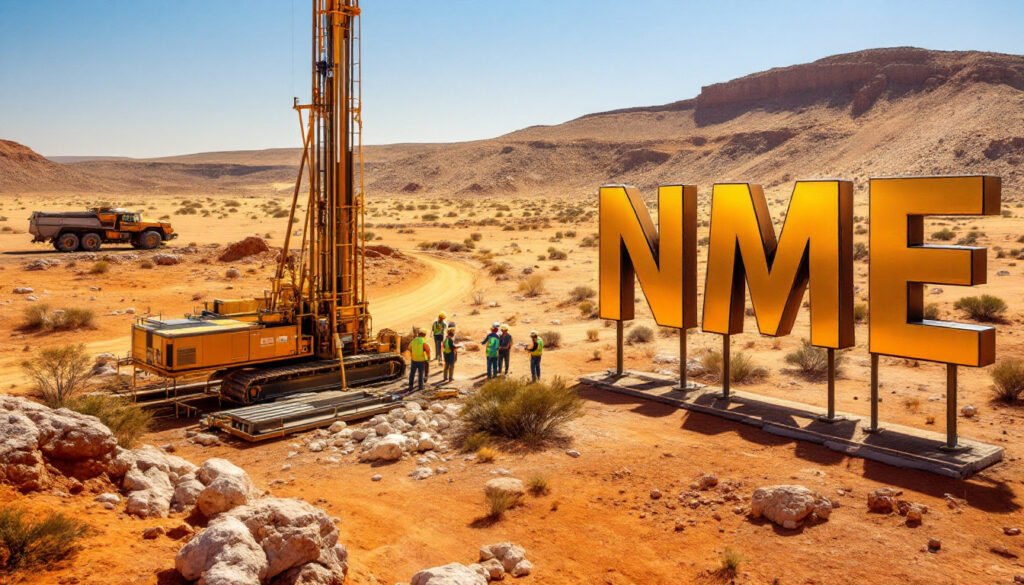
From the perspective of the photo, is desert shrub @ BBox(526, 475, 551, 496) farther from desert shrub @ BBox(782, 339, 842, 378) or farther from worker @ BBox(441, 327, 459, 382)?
desert shrub @ BBox(782, 339, 842, 378)

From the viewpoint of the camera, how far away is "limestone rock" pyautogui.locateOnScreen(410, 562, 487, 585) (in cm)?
752

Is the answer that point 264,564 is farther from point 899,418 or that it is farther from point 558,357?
point 558,357

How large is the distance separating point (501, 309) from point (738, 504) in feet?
63.0

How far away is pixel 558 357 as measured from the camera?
72.5ft

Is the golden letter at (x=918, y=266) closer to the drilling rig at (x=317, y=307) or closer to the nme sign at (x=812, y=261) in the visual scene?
the nme sign at (x=812, y=261)

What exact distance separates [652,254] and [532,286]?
15.5 metres

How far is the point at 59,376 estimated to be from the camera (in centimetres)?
1692

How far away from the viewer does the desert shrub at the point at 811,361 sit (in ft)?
63.6

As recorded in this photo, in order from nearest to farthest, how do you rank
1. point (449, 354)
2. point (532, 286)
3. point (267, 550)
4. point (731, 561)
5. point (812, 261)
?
point (267, 550) < point (731, 561) < point (812, 261) < point (449, 354) < point (532, 286)

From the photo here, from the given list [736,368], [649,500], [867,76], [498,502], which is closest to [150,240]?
[736,368]

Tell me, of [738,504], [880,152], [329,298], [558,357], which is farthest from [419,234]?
[880,152]

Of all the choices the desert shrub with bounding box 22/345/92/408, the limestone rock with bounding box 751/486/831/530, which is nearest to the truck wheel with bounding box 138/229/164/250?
the desert shrub with bounding box 22/345/92/408

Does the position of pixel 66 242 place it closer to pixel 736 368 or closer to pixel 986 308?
pixel 736 368

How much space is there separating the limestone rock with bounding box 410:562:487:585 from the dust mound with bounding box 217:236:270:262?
106 ft
